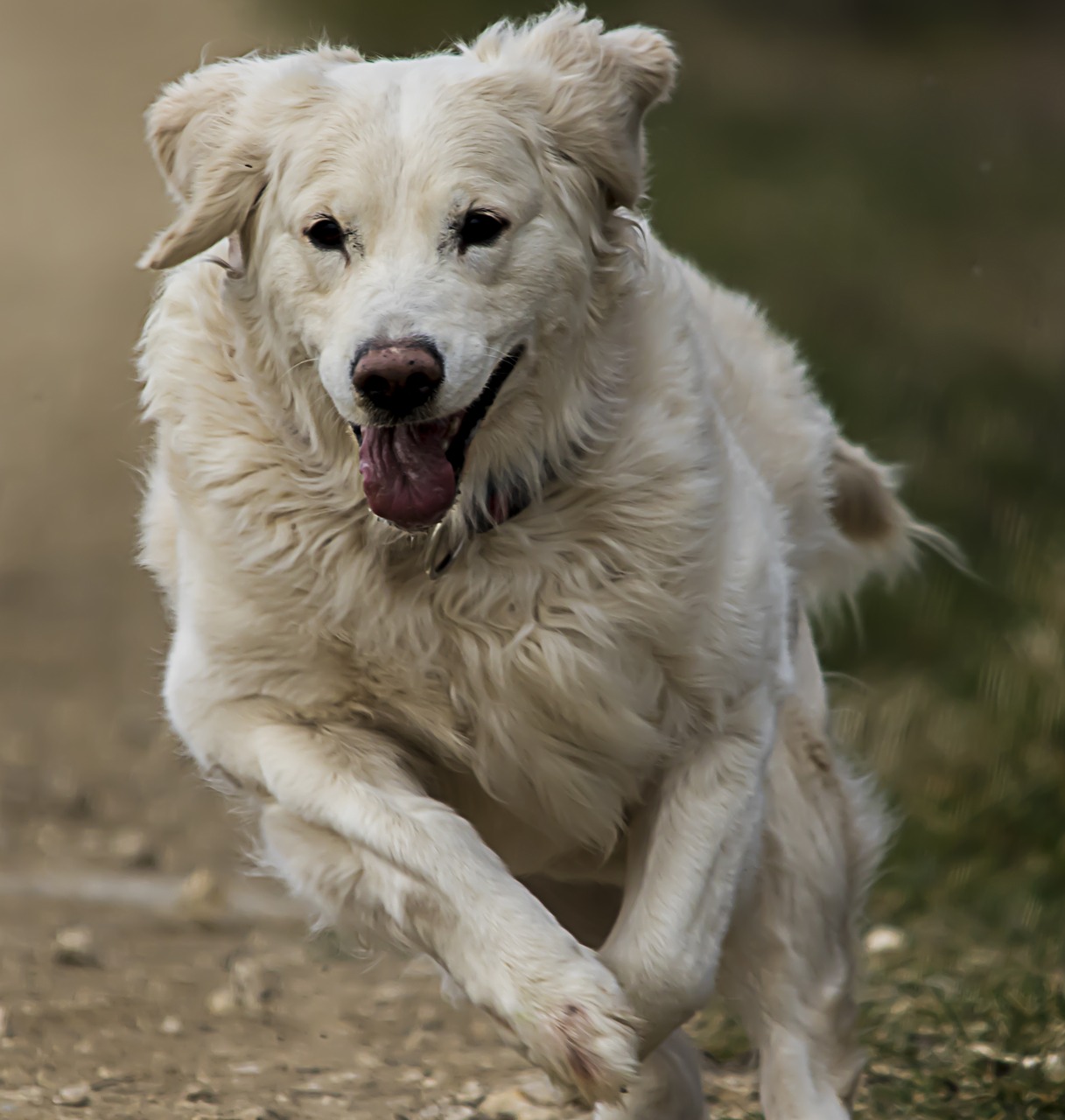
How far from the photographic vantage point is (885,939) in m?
5.70

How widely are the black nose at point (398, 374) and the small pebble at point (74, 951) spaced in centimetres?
274

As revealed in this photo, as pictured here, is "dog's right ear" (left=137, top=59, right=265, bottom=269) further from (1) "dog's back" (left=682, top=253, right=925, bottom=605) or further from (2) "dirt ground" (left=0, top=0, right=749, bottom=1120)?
(1) "dog's back" (left=682, top=253, right=925, bottom=605)

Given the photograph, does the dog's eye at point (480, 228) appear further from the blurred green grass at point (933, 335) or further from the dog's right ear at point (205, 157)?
the blurred green grass at point (933, 335)

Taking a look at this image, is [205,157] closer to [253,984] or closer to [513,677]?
[513,677]

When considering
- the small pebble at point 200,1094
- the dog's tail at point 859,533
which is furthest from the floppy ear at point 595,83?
the small pebble at point 200,1094

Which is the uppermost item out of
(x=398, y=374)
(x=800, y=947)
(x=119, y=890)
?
(x=398, y=374)

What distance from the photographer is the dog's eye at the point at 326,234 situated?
317cm

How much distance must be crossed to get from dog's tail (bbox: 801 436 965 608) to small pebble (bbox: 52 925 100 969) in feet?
7.20

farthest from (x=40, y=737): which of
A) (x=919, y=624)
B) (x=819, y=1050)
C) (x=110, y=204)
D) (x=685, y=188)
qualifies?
(x=110, y=204)

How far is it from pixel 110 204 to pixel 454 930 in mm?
12910

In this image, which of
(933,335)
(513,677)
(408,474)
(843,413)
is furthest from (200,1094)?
(933,335)

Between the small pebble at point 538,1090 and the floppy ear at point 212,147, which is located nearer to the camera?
the floppy ear at point 212,147

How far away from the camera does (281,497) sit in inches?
135

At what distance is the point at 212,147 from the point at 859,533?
6.81 ft
